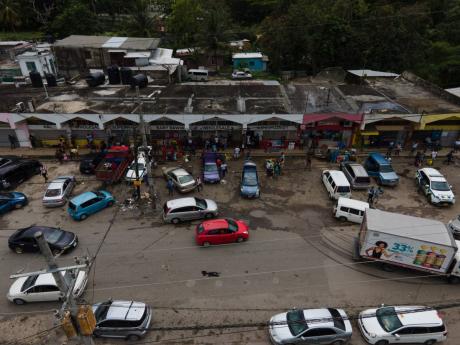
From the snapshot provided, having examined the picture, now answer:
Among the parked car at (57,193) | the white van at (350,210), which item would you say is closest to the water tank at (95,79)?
the parked car at (57,193)

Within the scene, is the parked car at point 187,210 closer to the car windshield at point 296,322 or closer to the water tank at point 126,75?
the car windshield at point 296,322

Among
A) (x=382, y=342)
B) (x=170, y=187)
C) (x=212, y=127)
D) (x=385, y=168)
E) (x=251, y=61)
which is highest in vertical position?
(x=251, y=61)

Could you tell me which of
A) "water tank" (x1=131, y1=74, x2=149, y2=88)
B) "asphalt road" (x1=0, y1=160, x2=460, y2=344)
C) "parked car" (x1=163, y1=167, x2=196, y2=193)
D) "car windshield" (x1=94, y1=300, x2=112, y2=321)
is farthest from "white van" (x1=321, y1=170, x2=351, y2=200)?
"water tank" (x1=131, y1=74, x2=149, y2=88)

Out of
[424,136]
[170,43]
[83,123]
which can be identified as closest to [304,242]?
[424,136]

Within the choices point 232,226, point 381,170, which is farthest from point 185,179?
point 381,170

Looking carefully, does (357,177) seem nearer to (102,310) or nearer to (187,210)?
(187,210)

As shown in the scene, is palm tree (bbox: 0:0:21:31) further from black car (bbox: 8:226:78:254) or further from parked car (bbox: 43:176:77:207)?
black car (bbox: 8:226:78:254)

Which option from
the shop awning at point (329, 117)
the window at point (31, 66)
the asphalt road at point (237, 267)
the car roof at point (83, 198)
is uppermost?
the window at point (31, 66)
